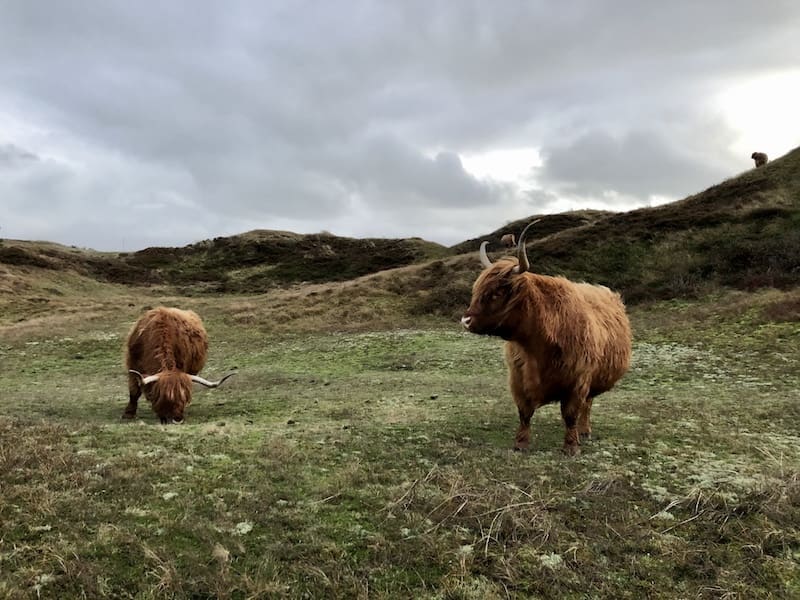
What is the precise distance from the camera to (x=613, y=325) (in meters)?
9.13

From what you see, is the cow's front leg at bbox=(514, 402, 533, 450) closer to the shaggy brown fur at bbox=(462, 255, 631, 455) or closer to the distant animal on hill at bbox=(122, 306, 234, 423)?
the shaggy brown fur at bbox=(462, 255, 631, 455)

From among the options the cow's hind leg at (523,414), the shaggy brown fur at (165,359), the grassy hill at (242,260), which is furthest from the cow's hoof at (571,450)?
the grassy hill at (242,260)

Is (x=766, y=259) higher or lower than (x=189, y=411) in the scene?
higher

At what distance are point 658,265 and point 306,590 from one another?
3252 centimetres

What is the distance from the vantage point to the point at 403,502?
17.5ft

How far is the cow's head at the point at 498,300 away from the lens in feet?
23.9

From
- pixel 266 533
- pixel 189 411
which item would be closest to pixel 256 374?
pixel 189 411

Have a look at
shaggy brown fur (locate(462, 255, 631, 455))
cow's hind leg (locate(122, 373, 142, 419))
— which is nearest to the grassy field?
cow's hind leg (locate(122, 373, 142, 419))

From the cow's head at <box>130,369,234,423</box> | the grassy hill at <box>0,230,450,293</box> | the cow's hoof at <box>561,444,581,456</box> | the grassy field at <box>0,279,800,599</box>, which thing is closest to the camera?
the grassy field at <box>0,279,800,599</box>

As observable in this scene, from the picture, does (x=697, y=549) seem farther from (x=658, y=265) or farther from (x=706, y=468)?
(x=658, y=265)

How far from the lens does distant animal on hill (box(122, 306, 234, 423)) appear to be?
411 inches

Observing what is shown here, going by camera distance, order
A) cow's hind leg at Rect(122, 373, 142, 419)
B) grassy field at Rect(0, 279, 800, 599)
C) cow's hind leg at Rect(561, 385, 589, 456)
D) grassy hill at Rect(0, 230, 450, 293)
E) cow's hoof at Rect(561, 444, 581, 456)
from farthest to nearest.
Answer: grassy hill at Rect(0, 230, 450, 293)
cow's hind leg at Rect(122, 373, 142, 419)
cow's hind leg at Rect(561, 385, 589, 456)
cow's hoof at Rect(561, 444, 581, 456)
grassy field at Rect(0, 279, 800, 599)

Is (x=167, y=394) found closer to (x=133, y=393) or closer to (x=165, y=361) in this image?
(x=165, y=361)

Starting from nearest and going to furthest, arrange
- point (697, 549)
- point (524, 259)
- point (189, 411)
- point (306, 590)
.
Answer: point (306, 590) < point (697, 549) < point (524, 259) < point (189, 411)
